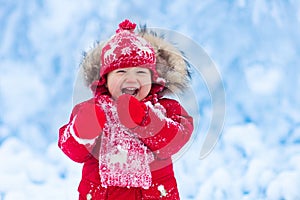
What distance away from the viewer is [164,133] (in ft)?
4.94

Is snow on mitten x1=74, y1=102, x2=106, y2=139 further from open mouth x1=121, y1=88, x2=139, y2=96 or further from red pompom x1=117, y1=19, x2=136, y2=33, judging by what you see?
red pompom x1=117, y1=19, x2=136, y2=33

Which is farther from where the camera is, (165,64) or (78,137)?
(165,64)

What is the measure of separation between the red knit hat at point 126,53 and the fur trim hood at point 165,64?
0.16ft

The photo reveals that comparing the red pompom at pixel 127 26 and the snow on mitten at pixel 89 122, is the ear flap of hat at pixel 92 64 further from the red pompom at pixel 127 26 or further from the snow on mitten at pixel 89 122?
the snow on mitten at pixel 89 122

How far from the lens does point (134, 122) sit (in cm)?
146

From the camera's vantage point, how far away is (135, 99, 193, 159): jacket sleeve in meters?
1.50

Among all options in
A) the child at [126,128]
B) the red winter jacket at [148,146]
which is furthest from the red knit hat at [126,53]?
the red winter jacket at [148,146]

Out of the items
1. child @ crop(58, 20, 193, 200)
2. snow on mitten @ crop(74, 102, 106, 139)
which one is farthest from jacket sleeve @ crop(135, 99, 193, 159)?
snow on mitten @ crop(74, 102, 106, 139)

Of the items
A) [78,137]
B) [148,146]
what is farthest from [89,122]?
[148,146]

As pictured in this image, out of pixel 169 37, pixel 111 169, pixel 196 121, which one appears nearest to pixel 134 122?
pixel 111 169

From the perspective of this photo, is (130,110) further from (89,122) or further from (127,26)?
(127,26)

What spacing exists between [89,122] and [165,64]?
1.32ft

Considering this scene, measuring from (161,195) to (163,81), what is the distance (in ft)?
1.25

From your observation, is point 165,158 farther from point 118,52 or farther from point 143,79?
point 118,52
